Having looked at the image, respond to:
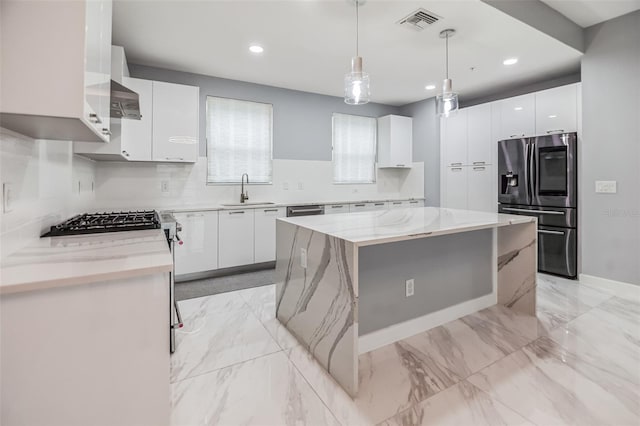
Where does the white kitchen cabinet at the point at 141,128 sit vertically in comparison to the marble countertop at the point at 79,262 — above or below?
above

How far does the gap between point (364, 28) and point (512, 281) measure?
274cm

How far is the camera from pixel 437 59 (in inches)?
145

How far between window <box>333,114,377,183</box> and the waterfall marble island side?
8.60 ft

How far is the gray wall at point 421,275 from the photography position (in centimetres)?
215

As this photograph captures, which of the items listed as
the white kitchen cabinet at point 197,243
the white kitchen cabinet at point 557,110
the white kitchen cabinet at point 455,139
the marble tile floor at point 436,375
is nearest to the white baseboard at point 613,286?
the marble tile floor at point 436,375

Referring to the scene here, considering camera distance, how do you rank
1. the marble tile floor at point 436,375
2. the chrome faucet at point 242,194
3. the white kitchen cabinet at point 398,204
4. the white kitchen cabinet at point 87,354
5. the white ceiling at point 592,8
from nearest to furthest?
the white kitchen cabinet at point 87,354, the marble tile floor at point 436,375, the white ceiling at point 592,8, the chrome faucet at point 242,194, the white kitchen cabinet at point 398,204

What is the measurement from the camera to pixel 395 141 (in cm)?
565

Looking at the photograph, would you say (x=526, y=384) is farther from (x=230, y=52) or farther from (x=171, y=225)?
(x=230, y=52)

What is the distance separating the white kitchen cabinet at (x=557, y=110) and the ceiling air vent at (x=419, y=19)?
2131 millimetres

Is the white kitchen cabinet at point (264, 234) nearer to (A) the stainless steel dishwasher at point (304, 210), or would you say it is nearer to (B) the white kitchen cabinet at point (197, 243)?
(A) the stainless steel dishwasher at point (304, 210)

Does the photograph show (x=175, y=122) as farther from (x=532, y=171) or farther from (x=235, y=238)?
(x=532, y=171)

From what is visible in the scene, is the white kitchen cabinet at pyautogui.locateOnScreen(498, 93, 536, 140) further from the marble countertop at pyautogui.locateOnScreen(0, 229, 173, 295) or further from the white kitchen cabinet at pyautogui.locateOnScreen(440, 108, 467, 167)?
the marble countertop at pyautogui.locateOnScreen(0, 229, 173, 295)

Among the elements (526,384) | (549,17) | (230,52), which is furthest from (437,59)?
(526,384)

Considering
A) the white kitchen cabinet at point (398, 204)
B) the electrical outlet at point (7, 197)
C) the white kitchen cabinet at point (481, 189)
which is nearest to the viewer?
the electrical outlet at point (7, 197)
